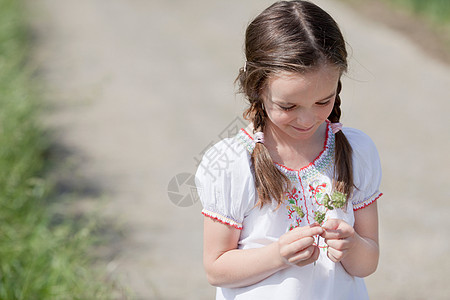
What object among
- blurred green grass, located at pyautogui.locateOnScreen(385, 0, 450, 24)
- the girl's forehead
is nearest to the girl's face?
the girl's forehead

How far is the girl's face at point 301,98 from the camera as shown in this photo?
1.52 meters

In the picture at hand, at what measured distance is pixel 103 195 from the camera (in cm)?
472

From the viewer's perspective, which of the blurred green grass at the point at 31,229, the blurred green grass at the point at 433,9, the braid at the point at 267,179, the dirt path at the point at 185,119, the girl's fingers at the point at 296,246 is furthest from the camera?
the blurred green grass at the point at 433,9

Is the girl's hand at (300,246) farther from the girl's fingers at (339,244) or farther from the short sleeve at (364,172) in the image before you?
the short sleeve at (364,172)

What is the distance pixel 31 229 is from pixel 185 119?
2993mm

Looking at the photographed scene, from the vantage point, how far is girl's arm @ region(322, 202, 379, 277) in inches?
59.6

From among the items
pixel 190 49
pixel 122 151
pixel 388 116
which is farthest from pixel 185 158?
pixel 190 49

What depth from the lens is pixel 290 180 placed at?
65.2 inches

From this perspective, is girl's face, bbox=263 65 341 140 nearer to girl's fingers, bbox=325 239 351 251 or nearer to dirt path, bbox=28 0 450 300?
dirt path, bbox=28 0 450 300

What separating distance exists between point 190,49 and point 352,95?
114 inches

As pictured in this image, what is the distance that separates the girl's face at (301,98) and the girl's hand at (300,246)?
0.26m

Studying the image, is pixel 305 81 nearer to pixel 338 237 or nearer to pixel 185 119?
pixel 338 237

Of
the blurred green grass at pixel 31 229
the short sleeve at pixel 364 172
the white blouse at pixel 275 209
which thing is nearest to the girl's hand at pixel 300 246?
the white blouse at pixel 275 209

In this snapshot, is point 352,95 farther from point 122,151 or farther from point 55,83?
Answer: point 55,83
